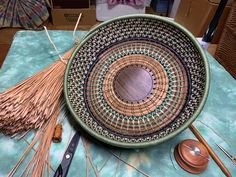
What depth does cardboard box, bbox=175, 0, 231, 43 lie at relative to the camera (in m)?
1.29

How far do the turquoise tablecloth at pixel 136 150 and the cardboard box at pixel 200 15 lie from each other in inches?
20.1

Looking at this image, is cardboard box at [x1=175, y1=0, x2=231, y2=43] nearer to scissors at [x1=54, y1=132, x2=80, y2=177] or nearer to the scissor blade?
the scissor blade

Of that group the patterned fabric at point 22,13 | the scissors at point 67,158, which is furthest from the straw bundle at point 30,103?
the patterned fabric at point 22,13

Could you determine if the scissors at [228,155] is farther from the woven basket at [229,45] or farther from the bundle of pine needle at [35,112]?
the woven basket at [229,45]

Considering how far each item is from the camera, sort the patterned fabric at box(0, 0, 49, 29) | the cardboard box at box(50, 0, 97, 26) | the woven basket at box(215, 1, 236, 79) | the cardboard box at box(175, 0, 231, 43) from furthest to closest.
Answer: the cardboard box at box(50, 0, 97, 26)
the patterned fabric at box(0, 0, 49, 29)
the cardboard box at box(175, 0, 231, 43)
the woven basket at box(215, 1, 236, 79)

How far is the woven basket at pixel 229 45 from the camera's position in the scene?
3.77 ft

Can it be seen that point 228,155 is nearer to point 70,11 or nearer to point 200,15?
point 200,15

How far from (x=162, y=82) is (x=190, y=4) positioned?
0.93 m

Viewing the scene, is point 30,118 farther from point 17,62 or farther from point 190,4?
point 190,4

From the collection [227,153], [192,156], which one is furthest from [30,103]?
[227,153]

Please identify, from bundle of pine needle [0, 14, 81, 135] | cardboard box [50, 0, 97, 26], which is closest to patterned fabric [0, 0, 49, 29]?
cardboard box [50, 0, 97, 26]

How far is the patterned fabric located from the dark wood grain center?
55.7 inches

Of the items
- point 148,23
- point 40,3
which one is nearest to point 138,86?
point 148,23

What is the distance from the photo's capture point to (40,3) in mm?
1865
